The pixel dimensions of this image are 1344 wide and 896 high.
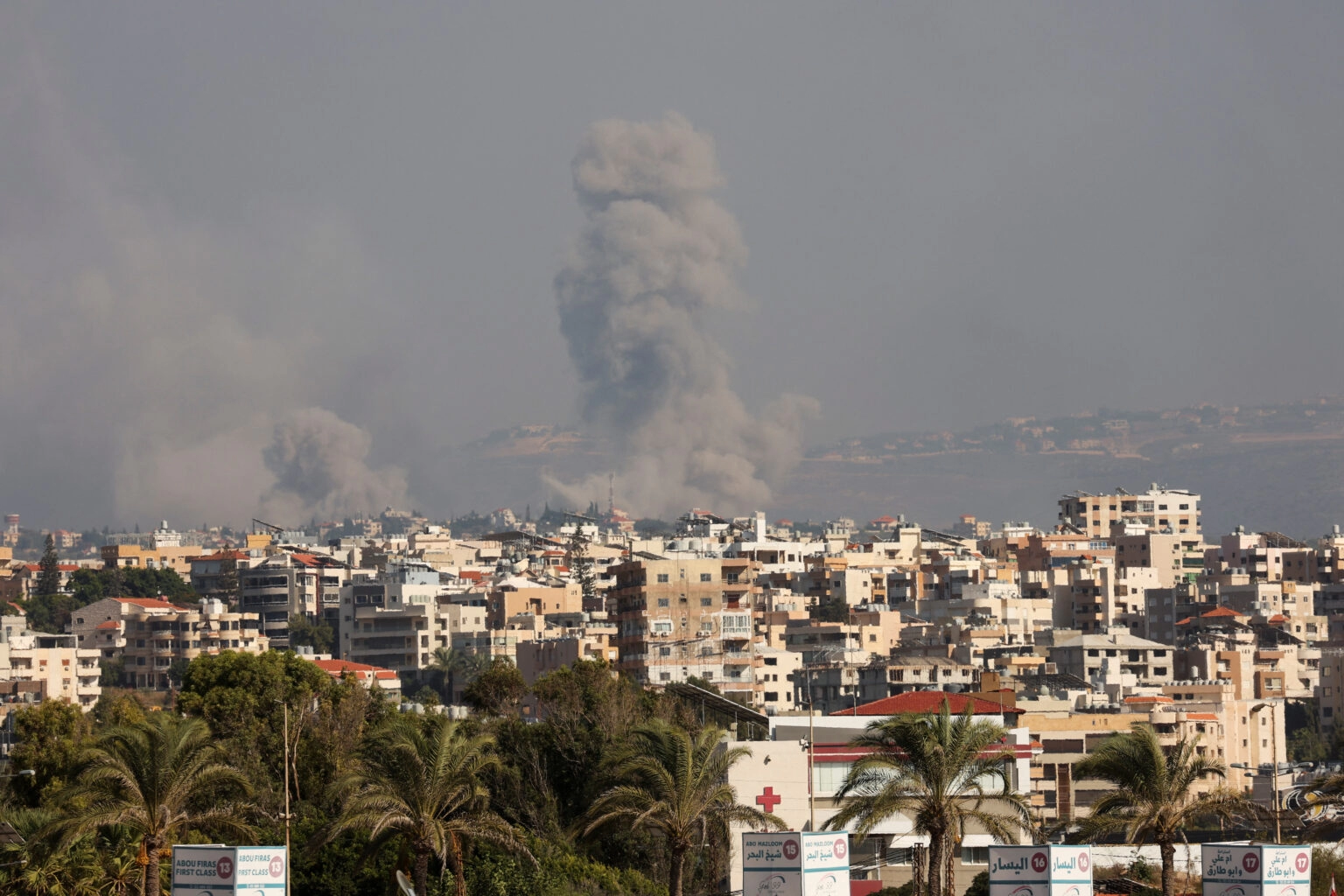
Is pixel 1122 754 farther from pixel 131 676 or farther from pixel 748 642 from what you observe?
pixel 131 676

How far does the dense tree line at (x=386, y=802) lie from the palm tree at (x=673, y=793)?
0.14ft

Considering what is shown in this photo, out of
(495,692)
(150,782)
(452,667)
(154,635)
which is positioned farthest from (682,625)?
(150,782)

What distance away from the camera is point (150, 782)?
121ft

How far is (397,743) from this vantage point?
37.5 metres

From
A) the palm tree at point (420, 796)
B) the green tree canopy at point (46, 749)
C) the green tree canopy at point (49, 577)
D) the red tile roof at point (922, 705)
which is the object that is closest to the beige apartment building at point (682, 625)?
the red tile roof at point (922, 705)

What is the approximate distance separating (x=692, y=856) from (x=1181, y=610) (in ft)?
334

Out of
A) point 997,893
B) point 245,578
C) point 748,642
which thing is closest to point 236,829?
point 997,893

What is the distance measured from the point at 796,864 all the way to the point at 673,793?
9.24 meters

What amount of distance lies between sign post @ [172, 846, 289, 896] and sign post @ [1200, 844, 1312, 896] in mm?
11998

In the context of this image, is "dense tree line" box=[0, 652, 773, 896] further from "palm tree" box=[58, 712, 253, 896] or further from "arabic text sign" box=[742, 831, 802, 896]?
"arabic text sign" box=[742, 831, 802, 896]

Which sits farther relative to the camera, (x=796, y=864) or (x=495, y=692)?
(x=495, y=692)

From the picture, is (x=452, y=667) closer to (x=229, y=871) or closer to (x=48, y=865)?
(x=48, y=865)

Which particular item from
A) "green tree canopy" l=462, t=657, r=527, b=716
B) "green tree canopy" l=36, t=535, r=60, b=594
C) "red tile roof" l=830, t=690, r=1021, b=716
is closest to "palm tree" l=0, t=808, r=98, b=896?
"red tile roof" l=830, t=690, r=1021, b=716

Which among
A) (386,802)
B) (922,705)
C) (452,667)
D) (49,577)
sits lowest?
(386,802)
